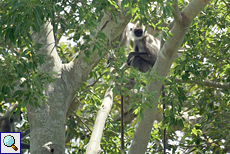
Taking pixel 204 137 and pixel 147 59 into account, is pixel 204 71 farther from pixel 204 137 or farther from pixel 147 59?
pixel 147 59

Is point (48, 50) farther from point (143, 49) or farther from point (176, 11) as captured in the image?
point (143, 49)

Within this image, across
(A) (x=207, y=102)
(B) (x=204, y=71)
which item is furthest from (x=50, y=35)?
(A) (x=207, y=102)

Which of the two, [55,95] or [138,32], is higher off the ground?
[138,32]

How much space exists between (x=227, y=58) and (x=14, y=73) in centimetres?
278

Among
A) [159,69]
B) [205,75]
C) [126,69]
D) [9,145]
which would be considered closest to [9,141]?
[9,145]

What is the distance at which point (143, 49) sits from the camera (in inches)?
335

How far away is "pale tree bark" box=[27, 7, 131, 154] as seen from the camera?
376 cm

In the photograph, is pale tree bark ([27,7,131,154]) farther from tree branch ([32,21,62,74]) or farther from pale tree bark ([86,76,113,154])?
pale tree bark ([86,76,113,154])

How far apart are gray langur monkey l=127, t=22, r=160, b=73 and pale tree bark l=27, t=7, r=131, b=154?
13.0 ft

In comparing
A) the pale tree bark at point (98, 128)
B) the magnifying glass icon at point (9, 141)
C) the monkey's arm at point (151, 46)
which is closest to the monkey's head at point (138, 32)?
the monkey's arm at point (151, 46)

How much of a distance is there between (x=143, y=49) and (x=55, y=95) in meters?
4.71

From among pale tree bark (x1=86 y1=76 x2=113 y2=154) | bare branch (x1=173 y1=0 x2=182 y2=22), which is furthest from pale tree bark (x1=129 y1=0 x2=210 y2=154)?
pale tree bark (x1=86 y1=76 x2=113 y2=154)

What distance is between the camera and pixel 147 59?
831 centimetres

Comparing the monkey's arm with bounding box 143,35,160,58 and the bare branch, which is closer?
the bare branch
